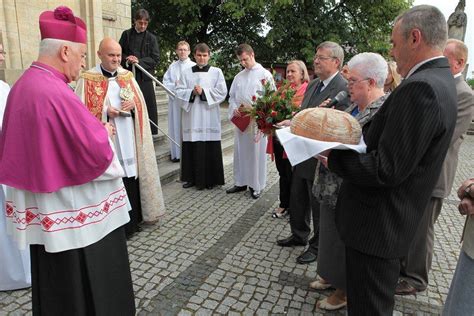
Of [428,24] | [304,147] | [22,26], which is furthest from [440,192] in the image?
[22,26]

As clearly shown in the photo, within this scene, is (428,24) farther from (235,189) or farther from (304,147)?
(235,189)

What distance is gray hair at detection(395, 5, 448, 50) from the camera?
1.66m

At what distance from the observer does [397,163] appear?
1.61 m

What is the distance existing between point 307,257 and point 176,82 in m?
4.49

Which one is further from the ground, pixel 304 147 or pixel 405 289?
pixel 304 147

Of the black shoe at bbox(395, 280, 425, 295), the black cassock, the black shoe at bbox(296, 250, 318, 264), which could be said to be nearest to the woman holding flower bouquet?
the black shoe at bbox(296, 250, 318, 264)

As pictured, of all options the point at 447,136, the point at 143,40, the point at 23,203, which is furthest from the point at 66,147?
the point at 143,40

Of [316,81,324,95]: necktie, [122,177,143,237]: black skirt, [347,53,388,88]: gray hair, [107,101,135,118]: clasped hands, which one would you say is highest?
[347,53,388,88]: gray hair

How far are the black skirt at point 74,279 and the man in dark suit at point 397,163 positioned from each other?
4.92 ft

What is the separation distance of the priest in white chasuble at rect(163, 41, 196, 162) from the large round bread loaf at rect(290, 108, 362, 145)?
5100 millimetres

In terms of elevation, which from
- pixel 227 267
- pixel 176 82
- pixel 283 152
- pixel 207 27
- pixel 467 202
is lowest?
pixel 227 267

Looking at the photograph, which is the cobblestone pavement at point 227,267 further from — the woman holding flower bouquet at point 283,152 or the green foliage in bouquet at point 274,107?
the green foliage in bouquet at point 274,107

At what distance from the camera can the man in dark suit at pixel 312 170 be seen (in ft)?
10.9

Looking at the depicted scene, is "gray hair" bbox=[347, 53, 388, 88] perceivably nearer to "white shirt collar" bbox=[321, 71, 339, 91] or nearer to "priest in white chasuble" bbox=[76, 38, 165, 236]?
"white shirt collar" bbox=[321, 71, 339, 91]
